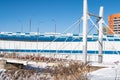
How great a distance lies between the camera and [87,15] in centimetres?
1827

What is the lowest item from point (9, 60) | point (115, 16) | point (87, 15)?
point (9, 60)

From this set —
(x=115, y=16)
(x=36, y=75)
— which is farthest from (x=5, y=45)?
(x=115, y=16)

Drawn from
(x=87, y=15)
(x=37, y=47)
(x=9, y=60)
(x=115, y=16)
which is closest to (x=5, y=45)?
(x=37, y=47)

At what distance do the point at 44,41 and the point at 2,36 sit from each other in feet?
22.0

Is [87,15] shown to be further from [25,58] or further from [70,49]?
[70,49]

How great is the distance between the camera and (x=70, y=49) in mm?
40438

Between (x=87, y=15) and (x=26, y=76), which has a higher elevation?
(x=87, y=15)

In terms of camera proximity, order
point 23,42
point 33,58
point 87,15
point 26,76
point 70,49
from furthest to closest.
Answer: point 23,42 < point 70,49 < point 33,58 < point 87,15 < point 26,76

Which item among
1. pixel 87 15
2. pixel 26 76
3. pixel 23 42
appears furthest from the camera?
pixel 23 42

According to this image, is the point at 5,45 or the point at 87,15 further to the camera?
the point at 5,45

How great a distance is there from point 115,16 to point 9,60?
10261 centimetres

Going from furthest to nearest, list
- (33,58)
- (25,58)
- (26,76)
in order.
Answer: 1. (25,58)
2. (33,58)
3. (26,76)

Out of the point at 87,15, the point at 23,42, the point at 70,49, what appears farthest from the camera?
the point at 23,42

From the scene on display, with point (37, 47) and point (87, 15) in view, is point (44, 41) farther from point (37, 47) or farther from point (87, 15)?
point (87, 15)
